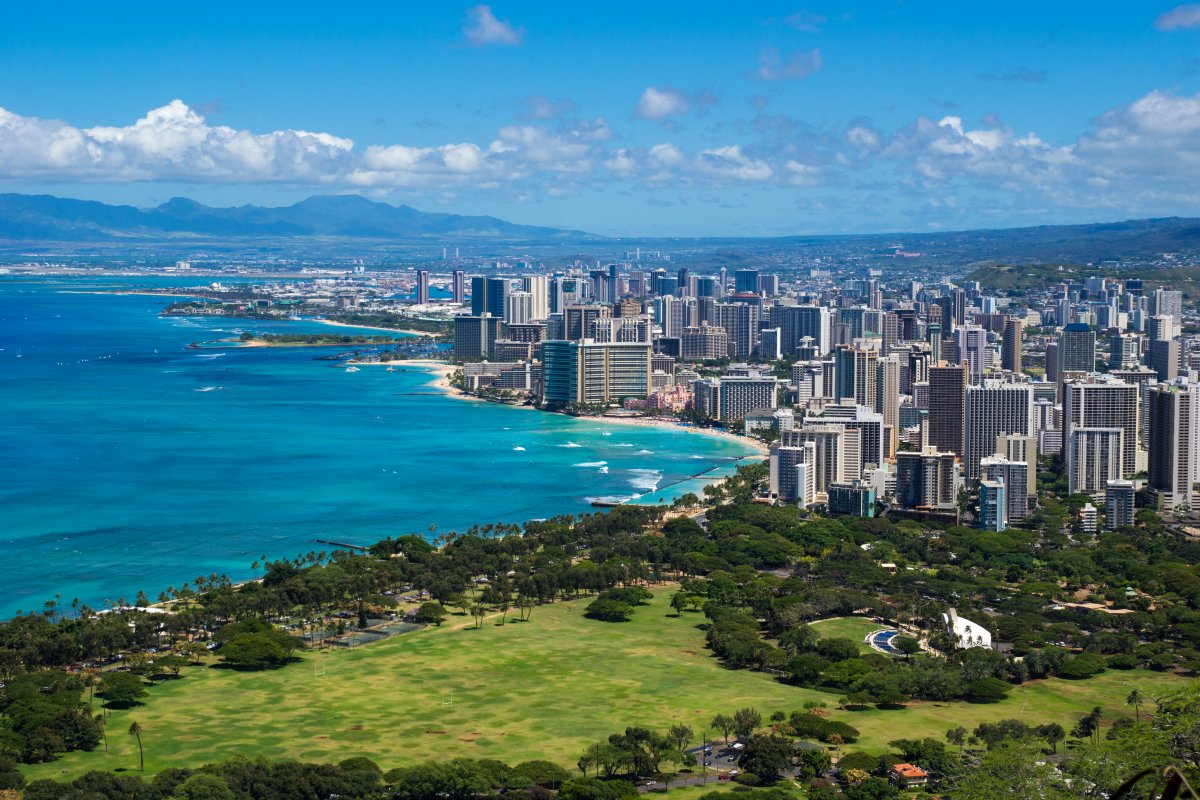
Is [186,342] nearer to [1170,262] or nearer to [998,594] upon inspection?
[998,594]

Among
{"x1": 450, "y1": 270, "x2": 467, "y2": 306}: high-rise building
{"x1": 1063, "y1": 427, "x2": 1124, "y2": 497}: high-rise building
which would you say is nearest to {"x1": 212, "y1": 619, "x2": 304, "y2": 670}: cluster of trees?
{"x1": 1063, "y1": 427, "x2": 1124, "y2": 497}: high-rise building

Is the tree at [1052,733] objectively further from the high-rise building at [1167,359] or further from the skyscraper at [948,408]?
the high-rise building at [1167,359]

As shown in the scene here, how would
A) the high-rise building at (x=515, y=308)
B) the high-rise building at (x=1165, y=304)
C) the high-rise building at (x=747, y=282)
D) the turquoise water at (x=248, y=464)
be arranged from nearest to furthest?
the turquoise water at (x=248, y=464)
the high-rise building at (x=1165, y=304)
the high-rise building at (x=515, y=308)
the high-rise building at (x=747, y=282)

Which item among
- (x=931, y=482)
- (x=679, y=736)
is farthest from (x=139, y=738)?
(x=931, y=482)

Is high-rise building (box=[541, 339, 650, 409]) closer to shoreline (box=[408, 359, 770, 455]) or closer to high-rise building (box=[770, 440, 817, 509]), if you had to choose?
shoreline (box=[408, 359, 770, 455])

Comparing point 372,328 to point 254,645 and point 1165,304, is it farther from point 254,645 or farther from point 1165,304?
point 254,645

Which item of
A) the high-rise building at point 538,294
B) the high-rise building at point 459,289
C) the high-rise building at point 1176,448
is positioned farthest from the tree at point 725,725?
the high-rise building at point 459,289

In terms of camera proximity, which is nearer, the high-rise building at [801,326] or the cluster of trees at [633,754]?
the cluster of trees at [633,754]
